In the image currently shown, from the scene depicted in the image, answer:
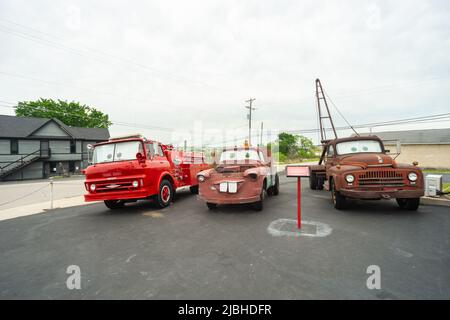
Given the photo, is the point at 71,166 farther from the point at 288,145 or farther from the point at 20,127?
the point at 288,145

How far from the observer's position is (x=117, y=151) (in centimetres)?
605

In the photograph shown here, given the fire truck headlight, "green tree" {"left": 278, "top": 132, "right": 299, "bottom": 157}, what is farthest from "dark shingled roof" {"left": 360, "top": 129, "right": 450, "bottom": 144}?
the fire truck headlight

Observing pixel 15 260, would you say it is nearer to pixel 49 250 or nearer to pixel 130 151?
pixel 49 250

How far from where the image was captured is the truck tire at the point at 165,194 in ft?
20.0

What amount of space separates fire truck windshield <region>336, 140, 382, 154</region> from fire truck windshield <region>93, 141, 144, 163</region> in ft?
20.6

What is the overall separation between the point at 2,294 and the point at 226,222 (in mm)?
3457

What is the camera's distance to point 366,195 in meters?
4.65

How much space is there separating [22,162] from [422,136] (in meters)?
52.6

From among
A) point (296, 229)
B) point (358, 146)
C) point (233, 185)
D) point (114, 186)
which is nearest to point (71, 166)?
point (114, 186)

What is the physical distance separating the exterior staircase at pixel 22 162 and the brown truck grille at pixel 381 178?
34095 mm

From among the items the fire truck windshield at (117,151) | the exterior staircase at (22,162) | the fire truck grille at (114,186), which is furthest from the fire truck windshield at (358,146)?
the exterior staircase at (22,162)

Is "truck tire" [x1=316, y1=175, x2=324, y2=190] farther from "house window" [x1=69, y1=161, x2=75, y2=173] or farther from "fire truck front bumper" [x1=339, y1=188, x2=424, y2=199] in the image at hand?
"house window" [x1=69, y1=161, x2=75, y2=173]

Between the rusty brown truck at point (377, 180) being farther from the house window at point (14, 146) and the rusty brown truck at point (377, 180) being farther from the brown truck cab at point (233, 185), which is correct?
the house window at point (14, 146)

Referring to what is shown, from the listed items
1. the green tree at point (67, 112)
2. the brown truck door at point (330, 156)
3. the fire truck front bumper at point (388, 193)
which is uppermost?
the green tree at point (67, 112)
